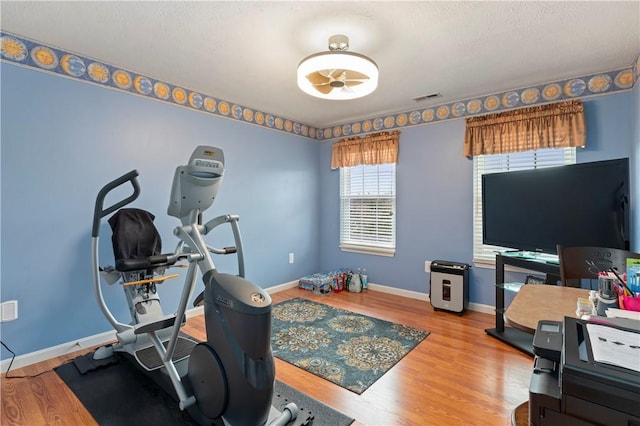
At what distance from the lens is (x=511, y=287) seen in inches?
106

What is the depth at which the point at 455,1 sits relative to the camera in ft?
5.93

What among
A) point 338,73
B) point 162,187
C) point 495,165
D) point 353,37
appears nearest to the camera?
point 353,37

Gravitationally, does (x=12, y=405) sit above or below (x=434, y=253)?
below

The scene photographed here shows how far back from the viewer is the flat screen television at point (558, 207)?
2.26m

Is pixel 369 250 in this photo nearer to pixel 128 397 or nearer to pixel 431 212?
pixel 431 212

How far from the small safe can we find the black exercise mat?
6.74 feet

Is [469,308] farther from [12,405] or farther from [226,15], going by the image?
[12,405]

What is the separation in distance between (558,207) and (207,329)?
278 cm

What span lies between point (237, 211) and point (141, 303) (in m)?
1.51

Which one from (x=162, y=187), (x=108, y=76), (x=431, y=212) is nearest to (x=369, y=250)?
(x=431, y=212)

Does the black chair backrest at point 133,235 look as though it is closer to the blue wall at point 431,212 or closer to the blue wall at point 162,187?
the blue wall at point 162,187

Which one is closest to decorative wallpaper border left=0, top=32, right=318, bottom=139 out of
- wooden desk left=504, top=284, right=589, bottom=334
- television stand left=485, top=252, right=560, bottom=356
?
television stand left=485, top=252, right=560, bottom=356

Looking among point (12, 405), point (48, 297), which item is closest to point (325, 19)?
point (48, 297)

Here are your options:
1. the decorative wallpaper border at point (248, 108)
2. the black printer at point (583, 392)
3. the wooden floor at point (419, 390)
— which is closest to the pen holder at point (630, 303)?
the black printer at point (583, 392)
